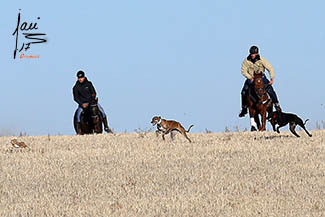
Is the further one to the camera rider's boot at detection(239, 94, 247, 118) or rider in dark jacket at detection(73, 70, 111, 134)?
rider in dark jacket at detection(73, 70, 111, 134)

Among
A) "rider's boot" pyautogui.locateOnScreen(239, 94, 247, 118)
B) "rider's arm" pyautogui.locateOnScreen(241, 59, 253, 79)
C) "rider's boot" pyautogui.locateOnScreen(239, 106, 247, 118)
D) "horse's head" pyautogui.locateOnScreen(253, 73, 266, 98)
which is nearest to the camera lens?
"horse's head" pyautogui.locateOnScreen(253, 73, 266, 98)

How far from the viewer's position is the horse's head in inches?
946

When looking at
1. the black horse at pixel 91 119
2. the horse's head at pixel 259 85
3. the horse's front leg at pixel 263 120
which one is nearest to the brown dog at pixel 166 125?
the horse's head at pixel 259 85

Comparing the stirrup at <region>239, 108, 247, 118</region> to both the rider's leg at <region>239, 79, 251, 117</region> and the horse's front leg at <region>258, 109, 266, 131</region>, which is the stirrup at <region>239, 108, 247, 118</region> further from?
the horse's front leg at <region>258, 109, 266, 131</region>

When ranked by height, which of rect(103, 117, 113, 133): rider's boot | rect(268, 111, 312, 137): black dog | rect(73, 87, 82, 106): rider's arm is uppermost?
rect(73, 87, 82, 106): rider's arm

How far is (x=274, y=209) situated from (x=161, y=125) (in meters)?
9.03

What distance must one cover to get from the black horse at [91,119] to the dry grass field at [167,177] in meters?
4.85

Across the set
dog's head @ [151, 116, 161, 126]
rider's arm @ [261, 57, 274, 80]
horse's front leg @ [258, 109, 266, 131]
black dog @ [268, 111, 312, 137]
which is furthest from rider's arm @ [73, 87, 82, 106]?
black dog @ [268, 111, 312, 137]

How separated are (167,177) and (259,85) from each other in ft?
36.6

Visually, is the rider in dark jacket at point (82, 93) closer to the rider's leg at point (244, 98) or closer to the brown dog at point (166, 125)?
the rider's leg at point (244, 98)

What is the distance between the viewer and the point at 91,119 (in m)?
25.7

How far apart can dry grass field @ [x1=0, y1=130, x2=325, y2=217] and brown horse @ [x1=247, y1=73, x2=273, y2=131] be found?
370cm

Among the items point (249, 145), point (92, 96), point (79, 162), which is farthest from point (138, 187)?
point (92, 96)

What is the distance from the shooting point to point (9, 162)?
16.4m
